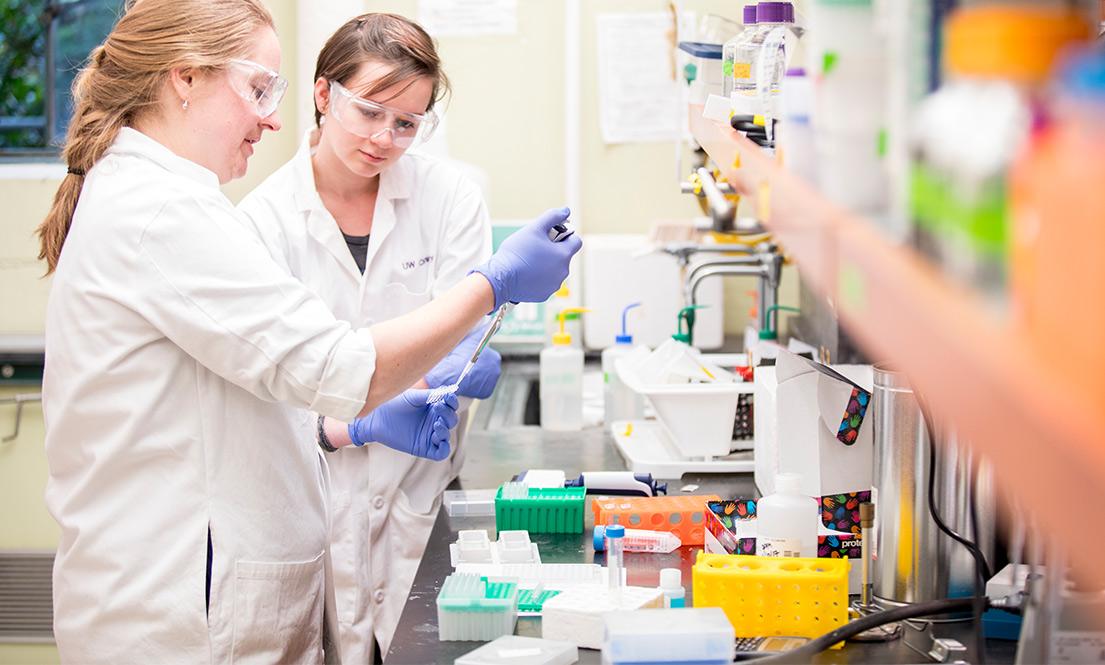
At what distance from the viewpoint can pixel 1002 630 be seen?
1559mm

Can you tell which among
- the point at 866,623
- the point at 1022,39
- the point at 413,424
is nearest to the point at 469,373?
the point at 413,424

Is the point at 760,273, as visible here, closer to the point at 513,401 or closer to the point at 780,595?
the point at 513,401

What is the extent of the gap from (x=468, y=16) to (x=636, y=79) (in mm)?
580

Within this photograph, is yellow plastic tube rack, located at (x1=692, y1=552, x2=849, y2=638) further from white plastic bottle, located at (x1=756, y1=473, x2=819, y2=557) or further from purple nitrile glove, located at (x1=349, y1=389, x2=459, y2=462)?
purple nitrile glove, located at (x1=349, y1=389, x2=459, y2=462)

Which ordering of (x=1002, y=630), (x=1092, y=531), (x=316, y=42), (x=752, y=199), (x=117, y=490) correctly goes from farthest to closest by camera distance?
(x=316, y=42)
(x=117, y=490)
(x=1002, y=630)
(x=752, y=199)
(x=1092, y=531)

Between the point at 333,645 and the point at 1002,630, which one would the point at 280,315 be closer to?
the point at 333,645

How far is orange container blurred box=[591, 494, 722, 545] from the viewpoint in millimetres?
2031

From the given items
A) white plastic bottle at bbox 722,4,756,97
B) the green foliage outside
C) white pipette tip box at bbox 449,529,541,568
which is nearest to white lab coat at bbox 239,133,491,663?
white pipette tip box at bbox 449,529,541,568

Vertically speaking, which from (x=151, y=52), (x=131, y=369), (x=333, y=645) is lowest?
(x=333, y=645)

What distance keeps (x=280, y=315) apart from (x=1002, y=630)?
3.39ft

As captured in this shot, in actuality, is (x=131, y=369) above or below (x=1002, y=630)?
above

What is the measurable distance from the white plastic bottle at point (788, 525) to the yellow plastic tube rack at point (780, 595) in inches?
3.2

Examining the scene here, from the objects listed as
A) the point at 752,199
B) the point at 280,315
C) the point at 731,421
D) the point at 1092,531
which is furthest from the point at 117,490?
the point at 1092,531

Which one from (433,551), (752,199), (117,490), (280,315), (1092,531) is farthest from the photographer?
(433,551)
